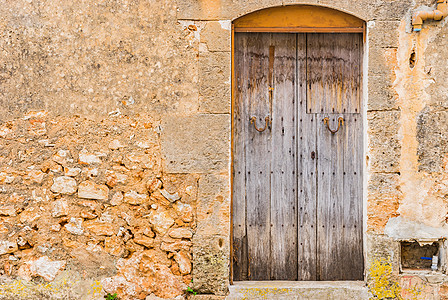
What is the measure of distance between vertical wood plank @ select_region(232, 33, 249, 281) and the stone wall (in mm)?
245

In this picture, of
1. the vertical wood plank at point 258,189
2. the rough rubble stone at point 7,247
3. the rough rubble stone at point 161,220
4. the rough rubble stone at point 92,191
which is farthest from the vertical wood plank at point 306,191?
the rough rubble stone at point 7,247

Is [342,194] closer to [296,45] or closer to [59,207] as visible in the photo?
[296,45]

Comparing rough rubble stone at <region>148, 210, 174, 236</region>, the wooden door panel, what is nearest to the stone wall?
rough rubble stone at <region>148, 210, 174, 236</region>

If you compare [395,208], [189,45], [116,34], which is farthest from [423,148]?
[116,34]

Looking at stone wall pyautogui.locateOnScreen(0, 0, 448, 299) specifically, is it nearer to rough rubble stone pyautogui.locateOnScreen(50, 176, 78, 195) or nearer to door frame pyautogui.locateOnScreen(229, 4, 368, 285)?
rough rubble stone pyautogui.locateOnScreen(50, 176, 78, 195)

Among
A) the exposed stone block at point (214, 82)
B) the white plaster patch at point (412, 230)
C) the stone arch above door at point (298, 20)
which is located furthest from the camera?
the stone arch above door at point (298, 20)

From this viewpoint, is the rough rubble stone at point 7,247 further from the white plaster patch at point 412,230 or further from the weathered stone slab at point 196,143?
the white plaster patch at point 412,230

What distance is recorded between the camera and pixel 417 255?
11.3 ft

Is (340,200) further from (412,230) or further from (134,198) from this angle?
(134,198)

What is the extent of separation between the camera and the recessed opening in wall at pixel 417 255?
341 centimetres

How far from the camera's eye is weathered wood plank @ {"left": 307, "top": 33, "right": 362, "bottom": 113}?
3625mm

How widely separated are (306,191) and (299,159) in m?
0.27

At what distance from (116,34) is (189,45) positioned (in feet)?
1.88

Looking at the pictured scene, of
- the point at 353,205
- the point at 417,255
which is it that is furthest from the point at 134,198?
the point at 417,255
